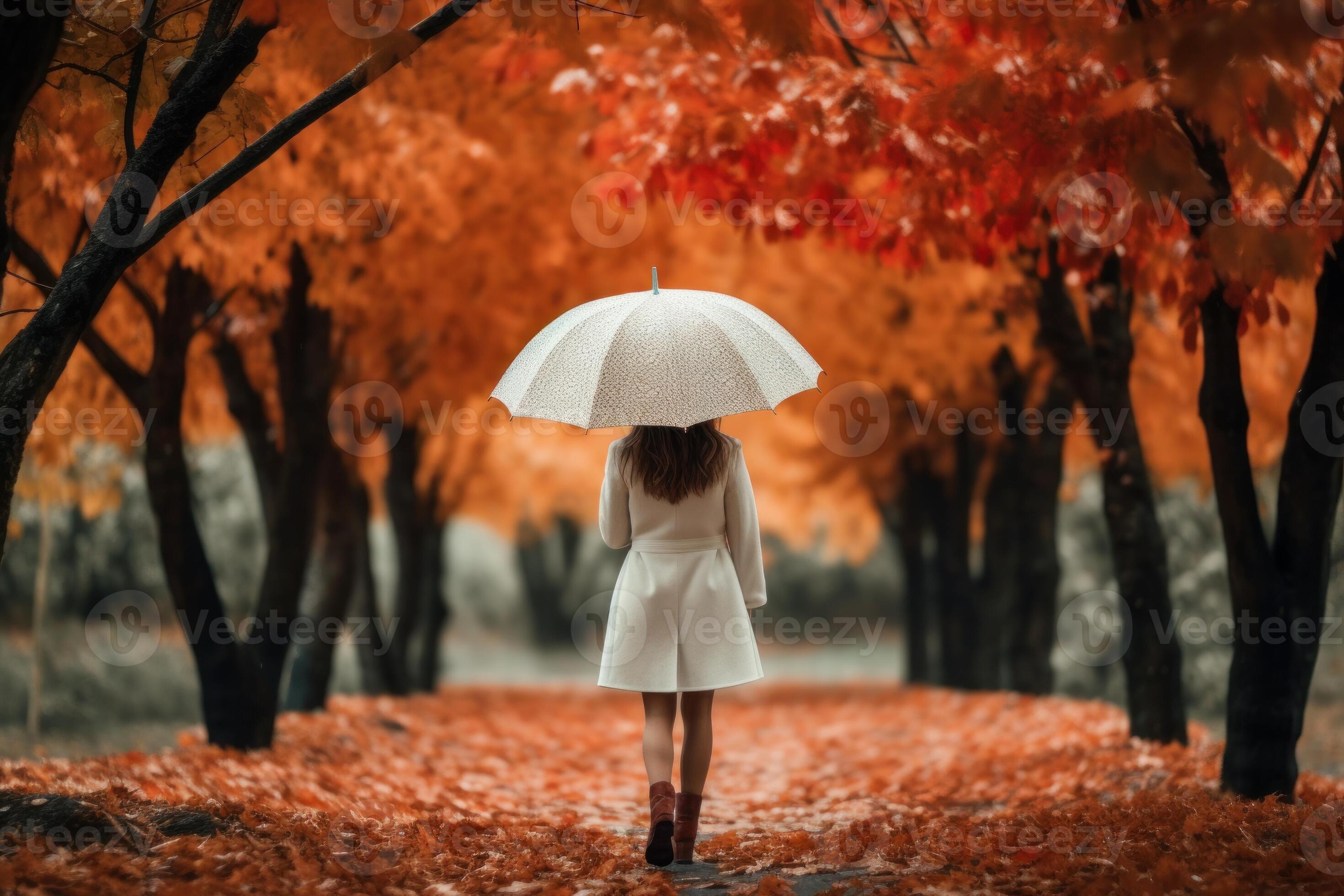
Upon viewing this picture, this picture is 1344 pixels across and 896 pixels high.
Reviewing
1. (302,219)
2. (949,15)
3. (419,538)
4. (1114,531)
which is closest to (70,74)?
(302,219)

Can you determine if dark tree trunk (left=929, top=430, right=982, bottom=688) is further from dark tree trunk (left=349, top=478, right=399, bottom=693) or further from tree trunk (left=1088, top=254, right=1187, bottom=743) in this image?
dark tree trunk (left=349, top=478, right=399, bottom=693)

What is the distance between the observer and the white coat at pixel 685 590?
4453 mm

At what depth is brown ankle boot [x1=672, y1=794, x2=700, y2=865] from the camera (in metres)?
4.52

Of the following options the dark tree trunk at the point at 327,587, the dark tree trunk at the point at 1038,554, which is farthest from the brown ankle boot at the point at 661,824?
the dark tree trunk at the point at 1038,554

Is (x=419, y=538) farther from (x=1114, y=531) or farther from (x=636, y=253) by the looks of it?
(x=1114, y=531)

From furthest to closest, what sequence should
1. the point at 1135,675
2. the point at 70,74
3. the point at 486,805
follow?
the point at 1135,675, the point at 486,805, the point at 70,74

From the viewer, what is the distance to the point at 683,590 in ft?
14.7

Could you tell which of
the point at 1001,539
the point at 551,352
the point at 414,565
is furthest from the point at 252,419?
the point at 1001,539

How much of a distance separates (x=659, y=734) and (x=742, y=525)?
903 millimetres

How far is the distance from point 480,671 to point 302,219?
2468 cm

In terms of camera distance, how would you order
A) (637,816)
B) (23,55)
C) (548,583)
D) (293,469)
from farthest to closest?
(548,583) < (293,469) < (637,816) < (23,55)

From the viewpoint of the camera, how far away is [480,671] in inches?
1211

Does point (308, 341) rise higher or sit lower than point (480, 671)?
higher

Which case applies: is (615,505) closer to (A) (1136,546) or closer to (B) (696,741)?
(B) (696,741)
